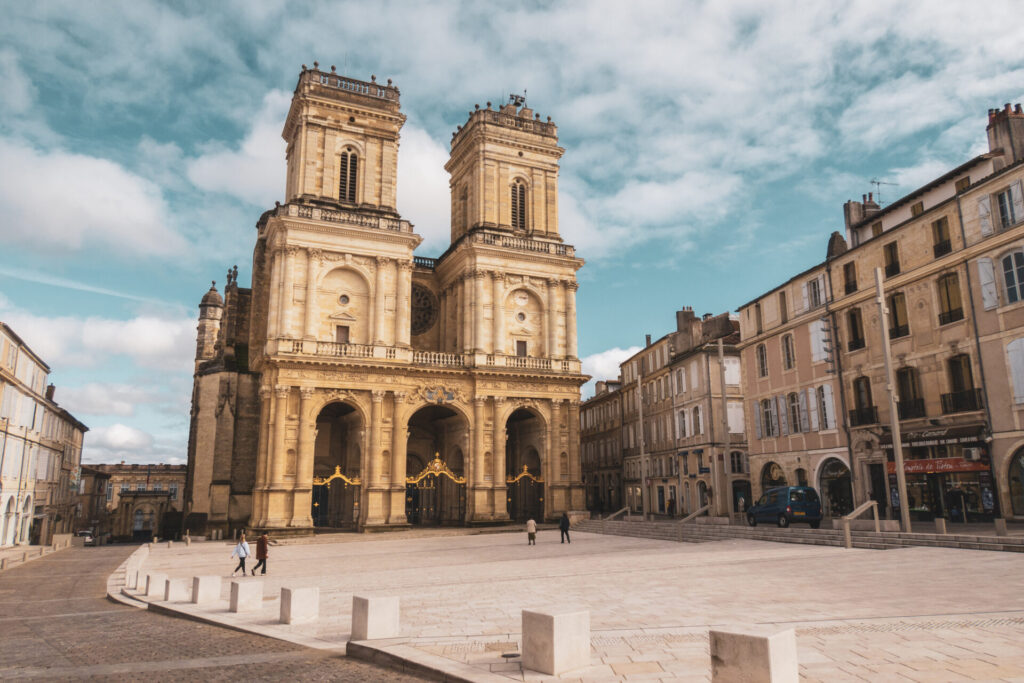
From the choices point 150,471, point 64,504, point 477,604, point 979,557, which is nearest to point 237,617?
point 477,604

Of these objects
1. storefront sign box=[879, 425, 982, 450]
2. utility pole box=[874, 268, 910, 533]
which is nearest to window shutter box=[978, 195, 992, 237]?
utility pole box=[874, 268, 910, 533]

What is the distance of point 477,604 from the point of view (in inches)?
497

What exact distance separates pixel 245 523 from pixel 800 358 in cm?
2971

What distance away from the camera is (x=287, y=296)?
36.8 metres

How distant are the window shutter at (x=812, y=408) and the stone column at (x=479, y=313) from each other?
690 inches

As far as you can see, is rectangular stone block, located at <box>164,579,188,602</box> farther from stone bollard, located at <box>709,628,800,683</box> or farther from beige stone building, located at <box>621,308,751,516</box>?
beige stone building, located at <box>621,308,751,516</box>

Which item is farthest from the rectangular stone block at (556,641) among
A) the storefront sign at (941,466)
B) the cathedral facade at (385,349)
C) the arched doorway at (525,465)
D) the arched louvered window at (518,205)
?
the arched louvered window at (518,205)

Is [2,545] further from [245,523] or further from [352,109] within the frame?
[352,109]

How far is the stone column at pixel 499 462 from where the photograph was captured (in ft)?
126

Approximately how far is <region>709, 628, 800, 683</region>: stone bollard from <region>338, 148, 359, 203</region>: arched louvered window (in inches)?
1514

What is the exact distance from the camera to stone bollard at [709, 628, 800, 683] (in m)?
5.50

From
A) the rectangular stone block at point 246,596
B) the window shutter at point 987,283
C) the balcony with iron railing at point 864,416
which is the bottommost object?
the rectangular stone block at point 246,596

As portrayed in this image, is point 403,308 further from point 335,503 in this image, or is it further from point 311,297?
point 335,503

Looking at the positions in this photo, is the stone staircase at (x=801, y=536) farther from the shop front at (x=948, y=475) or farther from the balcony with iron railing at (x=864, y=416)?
the balcony with iron railing at (x=864, y=416)
